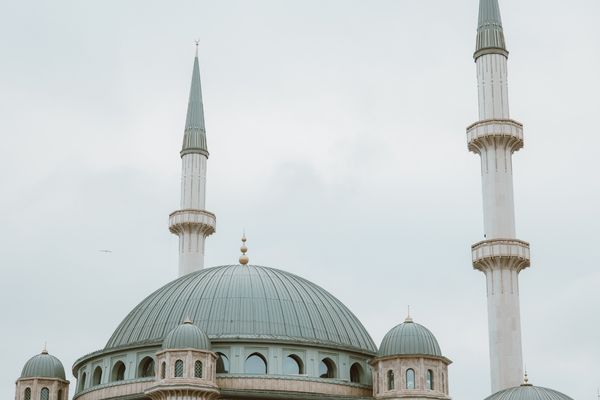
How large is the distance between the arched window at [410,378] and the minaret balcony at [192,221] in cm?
2122

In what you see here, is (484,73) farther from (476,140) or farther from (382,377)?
(382,377)

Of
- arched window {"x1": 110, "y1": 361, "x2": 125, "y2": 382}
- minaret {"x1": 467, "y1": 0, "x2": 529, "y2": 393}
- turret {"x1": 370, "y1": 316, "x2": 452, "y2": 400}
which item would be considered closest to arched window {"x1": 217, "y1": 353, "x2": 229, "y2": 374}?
arched window {"x1": 110, "y1": 361, "x2": 125, "y2": 382}

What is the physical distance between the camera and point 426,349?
47594 mm

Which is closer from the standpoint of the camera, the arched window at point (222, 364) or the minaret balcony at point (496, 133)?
the arched window at point (222, 364)

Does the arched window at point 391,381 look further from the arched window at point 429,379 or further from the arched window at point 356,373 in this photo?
the arched window at point 356,373

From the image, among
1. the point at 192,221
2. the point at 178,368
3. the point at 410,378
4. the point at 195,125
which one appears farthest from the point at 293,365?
the point at 195,125

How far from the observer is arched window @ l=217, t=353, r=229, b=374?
160 feet

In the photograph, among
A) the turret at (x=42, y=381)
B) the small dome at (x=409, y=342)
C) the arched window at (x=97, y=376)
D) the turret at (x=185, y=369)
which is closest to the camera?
the turret at (x=185, y=369)

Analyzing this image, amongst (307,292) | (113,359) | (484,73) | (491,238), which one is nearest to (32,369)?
(113,359)

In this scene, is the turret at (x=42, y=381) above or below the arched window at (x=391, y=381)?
above

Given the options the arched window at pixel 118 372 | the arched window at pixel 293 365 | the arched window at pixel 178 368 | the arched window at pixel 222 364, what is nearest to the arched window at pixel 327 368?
the arched window at pixel 293 365

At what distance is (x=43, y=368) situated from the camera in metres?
52.9

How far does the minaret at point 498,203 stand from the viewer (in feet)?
169

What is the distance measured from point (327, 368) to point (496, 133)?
13.2 metres
